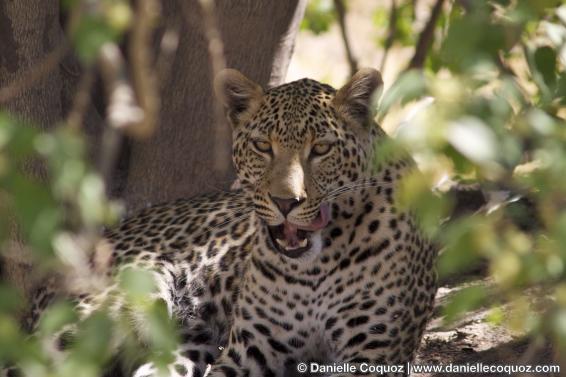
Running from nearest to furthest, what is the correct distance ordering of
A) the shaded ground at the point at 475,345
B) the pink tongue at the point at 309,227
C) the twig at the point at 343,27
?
the pink tongue at the point at 309,227 < the shaded ground at the point at 475,345 < the twig at the point at 343,27

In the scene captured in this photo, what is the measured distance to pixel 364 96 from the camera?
6598 mm

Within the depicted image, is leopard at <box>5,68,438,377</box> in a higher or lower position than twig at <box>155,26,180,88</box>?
lower

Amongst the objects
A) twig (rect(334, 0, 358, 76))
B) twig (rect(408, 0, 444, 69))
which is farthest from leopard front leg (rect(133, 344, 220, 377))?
twig (rect(334, 0, 358, 76))

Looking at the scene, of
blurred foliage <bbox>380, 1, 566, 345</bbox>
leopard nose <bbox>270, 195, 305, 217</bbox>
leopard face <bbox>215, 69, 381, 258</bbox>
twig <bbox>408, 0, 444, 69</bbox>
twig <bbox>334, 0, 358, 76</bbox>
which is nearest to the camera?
blurred foliage <bbox>380, 1, 566, 345</bbox>

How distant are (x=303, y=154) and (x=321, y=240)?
515mm

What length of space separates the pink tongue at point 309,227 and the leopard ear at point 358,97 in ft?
1.92

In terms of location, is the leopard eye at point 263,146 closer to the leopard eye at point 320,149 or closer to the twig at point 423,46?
the leopard eye at point 320,149

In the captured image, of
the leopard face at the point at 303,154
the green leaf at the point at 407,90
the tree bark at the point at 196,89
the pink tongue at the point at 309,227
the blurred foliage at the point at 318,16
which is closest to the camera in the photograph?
the green leaf at the point at 407,90

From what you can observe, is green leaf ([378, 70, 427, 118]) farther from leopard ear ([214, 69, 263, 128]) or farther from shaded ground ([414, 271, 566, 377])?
shaded ground ([414, 271, 566, 377])

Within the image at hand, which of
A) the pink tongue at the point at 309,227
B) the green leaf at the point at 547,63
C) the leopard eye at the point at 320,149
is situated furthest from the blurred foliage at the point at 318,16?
the green leaf at the point at 547,63

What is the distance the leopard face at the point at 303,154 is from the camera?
6.19 meters

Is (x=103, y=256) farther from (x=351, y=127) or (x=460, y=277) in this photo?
(x=460, y=277)

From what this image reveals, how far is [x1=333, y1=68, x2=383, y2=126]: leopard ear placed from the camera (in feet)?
21.5

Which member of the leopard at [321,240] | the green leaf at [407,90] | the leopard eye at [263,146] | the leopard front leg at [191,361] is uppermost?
the green leaf at [407,90]
